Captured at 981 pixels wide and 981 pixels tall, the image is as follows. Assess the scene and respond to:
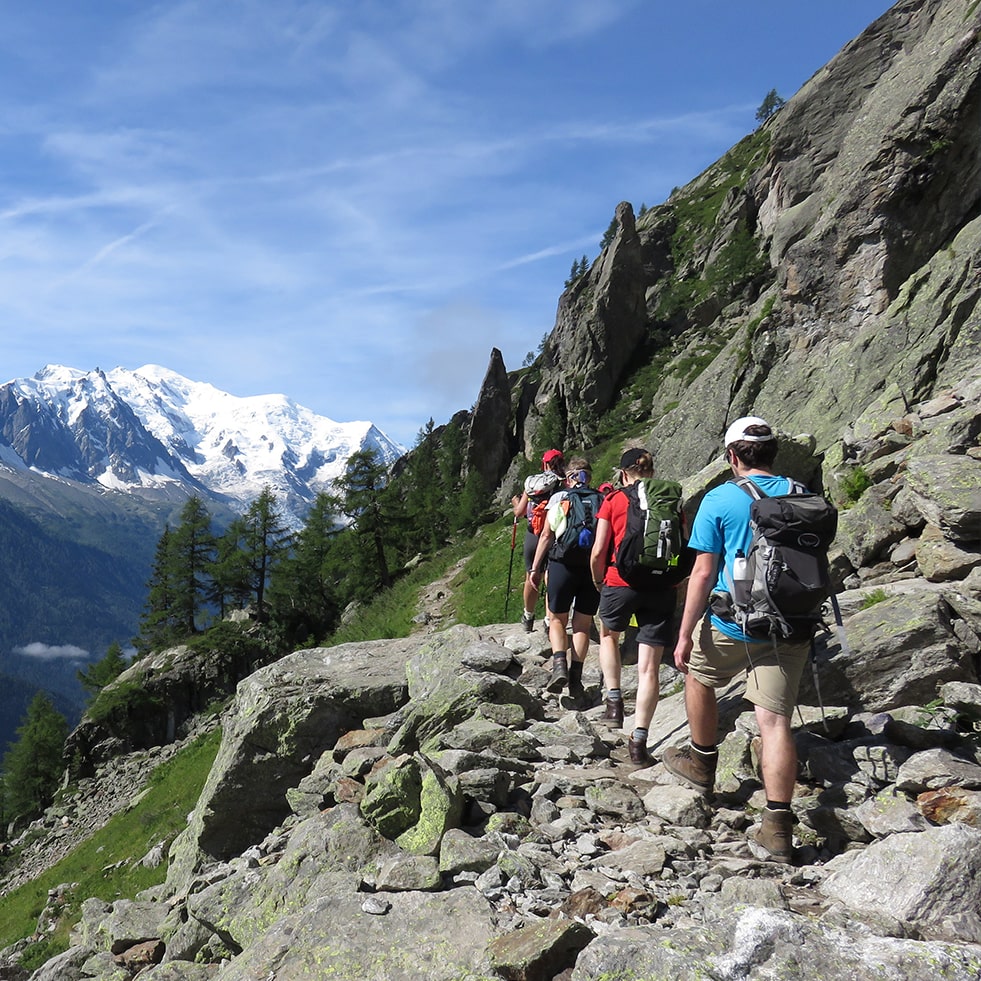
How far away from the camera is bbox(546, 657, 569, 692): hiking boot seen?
10094mm

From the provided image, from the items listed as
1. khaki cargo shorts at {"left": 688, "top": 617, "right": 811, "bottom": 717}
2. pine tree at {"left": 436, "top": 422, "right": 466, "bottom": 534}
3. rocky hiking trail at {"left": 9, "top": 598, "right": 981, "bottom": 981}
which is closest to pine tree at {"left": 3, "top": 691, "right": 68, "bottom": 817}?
pine tree at {"left": 436, "top": 422, "right": 466, "bottom": 534}

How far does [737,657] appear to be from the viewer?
584cm

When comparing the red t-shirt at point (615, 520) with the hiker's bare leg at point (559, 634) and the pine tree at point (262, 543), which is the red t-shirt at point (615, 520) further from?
the pine tree at point (262, 543)

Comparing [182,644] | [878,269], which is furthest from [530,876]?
[182,644]

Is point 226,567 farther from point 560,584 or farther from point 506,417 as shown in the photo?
point 560,584

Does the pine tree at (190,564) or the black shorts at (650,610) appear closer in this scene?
the black shorts at (650,610)

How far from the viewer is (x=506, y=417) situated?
8831cm

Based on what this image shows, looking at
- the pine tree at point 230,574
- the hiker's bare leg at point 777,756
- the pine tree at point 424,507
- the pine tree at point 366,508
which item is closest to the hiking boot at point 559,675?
the hiker's bare leg at point 777,756

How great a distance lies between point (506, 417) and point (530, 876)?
8431cm

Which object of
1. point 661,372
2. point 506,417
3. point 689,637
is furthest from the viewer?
point 506,417

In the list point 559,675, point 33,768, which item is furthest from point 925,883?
point 33,768

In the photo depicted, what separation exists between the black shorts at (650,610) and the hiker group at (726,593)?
0.04 feet

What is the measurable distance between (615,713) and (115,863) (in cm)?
2124

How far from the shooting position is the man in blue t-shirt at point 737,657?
5316 millimetres
